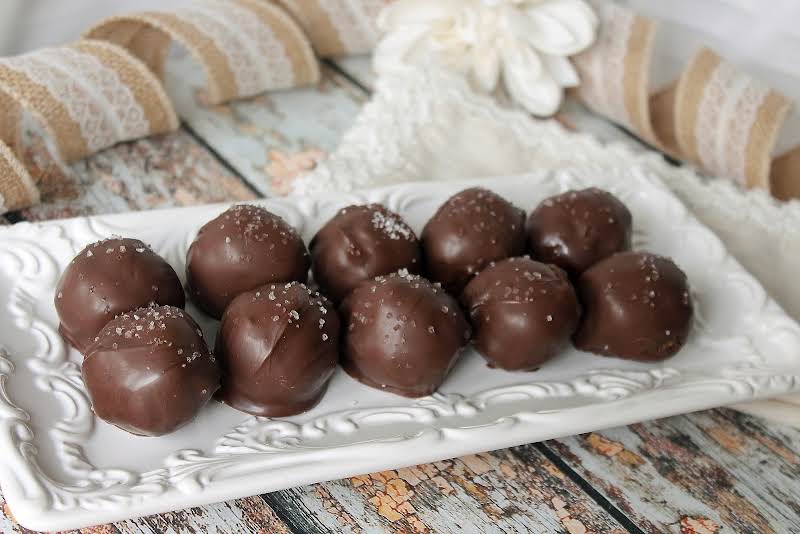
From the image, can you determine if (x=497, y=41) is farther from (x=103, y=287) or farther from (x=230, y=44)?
(x=103, y=287)

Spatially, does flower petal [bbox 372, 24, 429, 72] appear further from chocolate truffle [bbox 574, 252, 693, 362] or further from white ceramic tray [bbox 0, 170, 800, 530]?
chocolate truffle [bbox 574, 252, 693, 362]

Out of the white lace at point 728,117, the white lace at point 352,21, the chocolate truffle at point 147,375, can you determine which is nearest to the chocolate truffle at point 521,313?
the chocolate truffle at point 147,375

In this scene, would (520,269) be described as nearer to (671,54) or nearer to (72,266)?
(72,266)

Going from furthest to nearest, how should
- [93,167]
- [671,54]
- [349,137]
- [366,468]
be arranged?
1. [671,54]
2. [349,137]
3. [93,167]
4. [366,468]

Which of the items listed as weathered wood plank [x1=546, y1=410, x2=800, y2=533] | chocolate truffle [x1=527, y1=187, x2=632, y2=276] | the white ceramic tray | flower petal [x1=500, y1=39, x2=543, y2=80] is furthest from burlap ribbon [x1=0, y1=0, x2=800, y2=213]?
weathered wood plank [x1=546, y1=410, x2=800, y2=533]

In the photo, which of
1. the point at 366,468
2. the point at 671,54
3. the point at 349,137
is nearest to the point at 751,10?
the point at 671,54

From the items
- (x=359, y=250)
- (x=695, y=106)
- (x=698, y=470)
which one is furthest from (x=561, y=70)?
(x=698, y=470)
